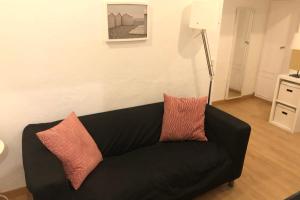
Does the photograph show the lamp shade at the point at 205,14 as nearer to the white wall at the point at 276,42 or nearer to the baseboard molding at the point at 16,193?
the baseboard molding at the point at 16,193

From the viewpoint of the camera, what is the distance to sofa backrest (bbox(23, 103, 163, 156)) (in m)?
2.09

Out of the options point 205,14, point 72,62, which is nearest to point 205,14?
point 205,14

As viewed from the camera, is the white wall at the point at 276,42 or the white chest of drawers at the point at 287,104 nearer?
the white chest of drawers at the point at 287,104

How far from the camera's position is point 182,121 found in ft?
7.59

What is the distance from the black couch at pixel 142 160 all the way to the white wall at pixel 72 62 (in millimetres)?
196

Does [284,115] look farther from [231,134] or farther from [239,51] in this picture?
[231,134]

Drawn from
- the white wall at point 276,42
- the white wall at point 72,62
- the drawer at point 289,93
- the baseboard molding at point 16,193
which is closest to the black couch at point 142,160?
the white wall at point 72,62

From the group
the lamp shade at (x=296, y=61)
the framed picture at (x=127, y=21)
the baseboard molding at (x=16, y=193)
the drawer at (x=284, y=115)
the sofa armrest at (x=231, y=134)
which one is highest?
the framed picture at (x=127, y=21)

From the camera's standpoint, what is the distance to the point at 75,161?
5.50ft

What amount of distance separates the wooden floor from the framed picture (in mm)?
1693

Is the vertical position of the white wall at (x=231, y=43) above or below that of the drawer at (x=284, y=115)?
above

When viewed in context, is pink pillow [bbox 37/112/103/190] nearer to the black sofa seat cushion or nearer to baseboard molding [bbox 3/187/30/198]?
the black sofa seat cushion

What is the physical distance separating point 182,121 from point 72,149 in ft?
3.58

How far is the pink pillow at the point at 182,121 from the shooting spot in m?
2.31
